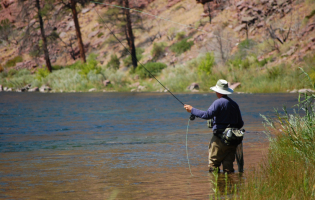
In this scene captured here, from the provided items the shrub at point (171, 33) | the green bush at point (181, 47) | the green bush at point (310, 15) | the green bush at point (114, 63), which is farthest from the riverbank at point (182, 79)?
the shrub at point (171, 33)

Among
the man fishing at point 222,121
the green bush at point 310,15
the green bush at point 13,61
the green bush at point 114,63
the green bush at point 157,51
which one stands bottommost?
the man fishing at point 222,121

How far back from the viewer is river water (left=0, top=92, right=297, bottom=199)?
19.5ft

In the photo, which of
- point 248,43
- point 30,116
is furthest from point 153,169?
point 248,43

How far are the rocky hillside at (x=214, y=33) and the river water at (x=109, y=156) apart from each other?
379 inches

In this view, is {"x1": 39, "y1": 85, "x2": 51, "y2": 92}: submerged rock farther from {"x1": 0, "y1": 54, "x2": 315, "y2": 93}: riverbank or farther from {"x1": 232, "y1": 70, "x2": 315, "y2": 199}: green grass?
{"x1": 232, "y1": 70, "x2": 315, "y2": 199}: green grass

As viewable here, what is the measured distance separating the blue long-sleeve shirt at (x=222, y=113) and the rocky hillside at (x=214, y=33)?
51.2ft

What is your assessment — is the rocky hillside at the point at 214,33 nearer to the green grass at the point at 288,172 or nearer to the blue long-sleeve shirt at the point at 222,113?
the green grass at the point at 288,172

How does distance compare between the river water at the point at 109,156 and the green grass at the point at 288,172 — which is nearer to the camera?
the green grass at the point at 288,172

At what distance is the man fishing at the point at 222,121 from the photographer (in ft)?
20.8

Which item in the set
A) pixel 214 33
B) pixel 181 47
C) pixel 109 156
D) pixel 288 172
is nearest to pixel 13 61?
pixel 181 47

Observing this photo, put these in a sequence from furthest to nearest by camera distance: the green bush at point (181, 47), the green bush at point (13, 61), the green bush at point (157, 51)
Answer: the green bush at point (13, 61)
the green bush at point (157, 51)
the green bush at point (181, 47)

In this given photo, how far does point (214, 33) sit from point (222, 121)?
118 feet

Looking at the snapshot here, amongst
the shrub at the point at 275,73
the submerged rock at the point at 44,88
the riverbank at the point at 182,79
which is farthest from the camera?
the submerged rock at the point at 44,88

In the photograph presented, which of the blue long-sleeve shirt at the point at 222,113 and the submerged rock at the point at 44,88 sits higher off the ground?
the submerged rock at the point at 44,88
